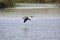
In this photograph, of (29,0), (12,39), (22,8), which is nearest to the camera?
(12,39)

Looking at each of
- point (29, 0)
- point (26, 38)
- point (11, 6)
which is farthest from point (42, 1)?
point (26, 38)

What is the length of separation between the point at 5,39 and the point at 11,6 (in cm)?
773

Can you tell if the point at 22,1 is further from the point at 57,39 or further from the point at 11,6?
the point at 57,39

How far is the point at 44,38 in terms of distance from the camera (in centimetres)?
369

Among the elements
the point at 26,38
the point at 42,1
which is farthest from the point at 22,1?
the point at 26,38

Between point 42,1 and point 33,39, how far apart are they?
1015cm

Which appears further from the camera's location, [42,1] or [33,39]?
[42,1]

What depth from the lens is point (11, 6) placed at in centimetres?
1122

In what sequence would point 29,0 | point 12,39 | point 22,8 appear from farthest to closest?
point 29,0, point 22,8, point 12,39

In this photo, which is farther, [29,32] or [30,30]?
[30,30]

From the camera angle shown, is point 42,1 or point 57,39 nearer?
point 57,39

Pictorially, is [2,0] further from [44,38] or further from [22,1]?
[44,38]

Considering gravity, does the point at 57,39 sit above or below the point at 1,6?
above

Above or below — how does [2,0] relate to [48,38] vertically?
below
